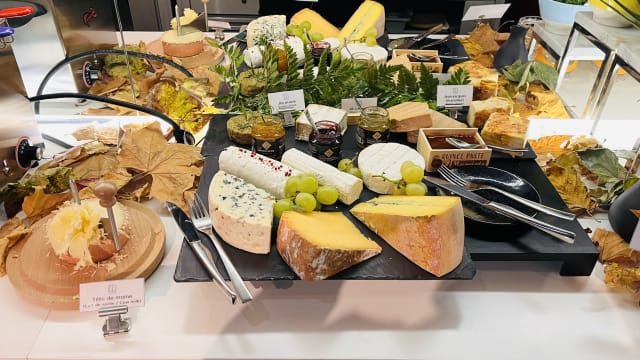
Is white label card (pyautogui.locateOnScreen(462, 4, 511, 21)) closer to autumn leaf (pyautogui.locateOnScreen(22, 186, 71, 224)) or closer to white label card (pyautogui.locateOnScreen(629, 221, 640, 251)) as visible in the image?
white label card (pyautogui.locateOnScreen(629, 221, 640, 251))

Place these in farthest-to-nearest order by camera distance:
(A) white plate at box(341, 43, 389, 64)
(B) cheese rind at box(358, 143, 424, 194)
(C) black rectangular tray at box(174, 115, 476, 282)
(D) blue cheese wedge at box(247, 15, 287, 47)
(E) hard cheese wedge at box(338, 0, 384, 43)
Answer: (E) hard cheese wedge at box(338, 0, 384, 43) → (D) blue cheese wedge at box(247, 15, 287, 47) → (A) white plate at box(341, 43, 389, 64) → (B) cheese rind at box(358, 143, 424, 194) → (C) black rectangular tray at box(174, 115, 476, 282)

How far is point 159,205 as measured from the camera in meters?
1.22

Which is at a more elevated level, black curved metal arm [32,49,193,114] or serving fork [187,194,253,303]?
black curved metal arm [32,49,193,114]

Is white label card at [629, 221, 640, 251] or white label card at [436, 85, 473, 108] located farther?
white label card at [436, 85, 473, 108]

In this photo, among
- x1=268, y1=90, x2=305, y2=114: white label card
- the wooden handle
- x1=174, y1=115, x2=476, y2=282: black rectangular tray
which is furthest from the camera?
x1=268, y1=90, x2=305, y2=114: white label card

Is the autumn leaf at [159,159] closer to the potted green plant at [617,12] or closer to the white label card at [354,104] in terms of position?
the white label card at [354,104]

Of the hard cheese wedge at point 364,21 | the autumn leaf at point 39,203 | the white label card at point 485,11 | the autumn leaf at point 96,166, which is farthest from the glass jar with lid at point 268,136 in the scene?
the white label card at point 485,11

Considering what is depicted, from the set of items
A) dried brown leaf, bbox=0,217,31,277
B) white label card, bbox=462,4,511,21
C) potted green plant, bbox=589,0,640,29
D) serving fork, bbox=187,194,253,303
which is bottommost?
dried brown leaf, bbox=0,217,31,277

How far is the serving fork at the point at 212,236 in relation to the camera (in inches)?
33.9

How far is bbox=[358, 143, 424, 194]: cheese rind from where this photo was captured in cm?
115

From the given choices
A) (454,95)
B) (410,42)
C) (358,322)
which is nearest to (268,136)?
(358,322)

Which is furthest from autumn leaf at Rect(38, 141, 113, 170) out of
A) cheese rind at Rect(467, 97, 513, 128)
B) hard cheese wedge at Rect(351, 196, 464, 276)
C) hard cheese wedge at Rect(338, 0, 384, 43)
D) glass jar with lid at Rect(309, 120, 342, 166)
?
hard cheese wedge at Rect(338, 0, 384, 43)

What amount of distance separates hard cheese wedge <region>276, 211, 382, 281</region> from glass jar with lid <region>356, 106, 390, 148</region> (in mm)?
382

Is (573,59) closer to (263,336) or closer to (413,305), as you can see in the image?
(413,305)
